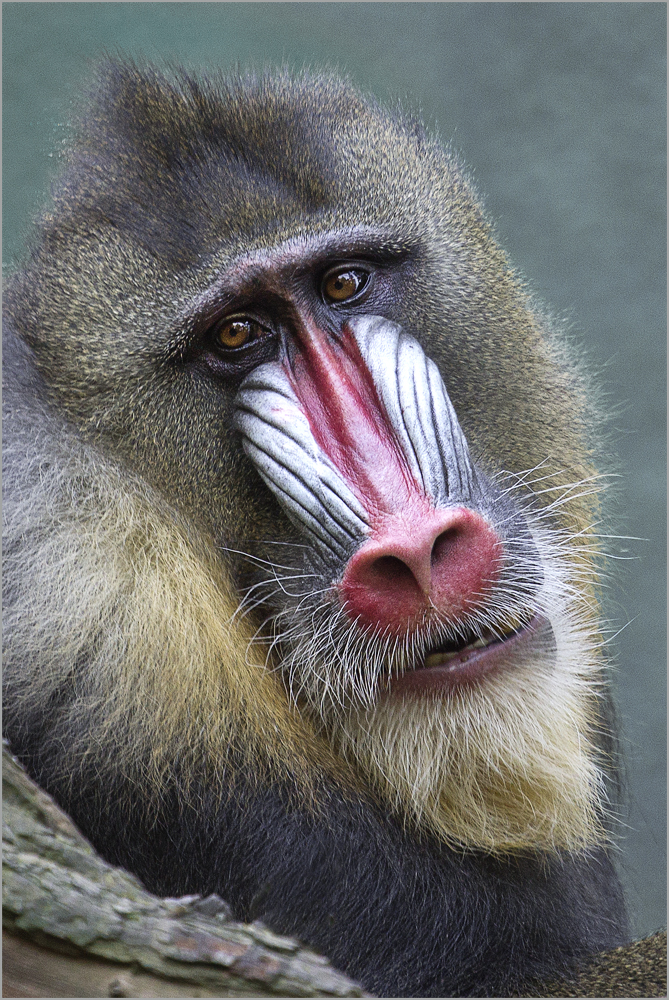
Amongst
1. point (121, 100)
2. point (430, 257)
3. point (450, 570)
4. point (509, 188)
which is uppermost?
point (509, 188)

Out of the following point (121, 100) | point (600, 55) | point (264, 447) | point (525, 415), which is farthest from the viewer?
point (600, 55)

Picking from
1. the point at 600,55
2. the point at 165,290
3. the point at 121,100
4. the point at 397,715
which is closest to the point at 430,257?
the point at 165,290

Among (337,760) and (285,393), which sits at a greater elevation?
(285,393)

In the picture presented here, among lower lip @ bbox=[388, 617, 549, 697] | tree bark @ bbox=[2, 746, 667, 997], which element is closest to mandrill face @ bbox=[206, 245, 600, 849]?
lower lip @ bbox=[388, 617, 549, 697]

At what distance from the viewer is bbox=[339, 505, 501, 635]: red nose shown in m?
1.88

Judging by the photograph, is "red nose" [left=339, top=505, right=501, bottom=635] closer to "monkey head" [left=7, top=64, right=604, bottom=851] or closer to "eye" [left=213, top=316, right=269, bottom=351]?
"monkey head" [left=7, top=64, right=604, bottom=851]

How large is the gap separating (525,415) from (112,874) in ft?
5.05

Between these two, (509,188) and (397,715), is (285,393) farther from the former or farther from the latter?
(509,188)

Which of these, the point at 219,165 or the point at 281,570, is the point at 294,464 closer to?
the point at 281,570

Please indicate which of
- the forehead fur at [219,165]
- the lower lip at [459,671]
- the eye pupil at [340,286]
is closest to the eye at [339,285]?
the eye pupil at [340,286]

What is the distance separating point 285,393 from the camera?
212 centimetres

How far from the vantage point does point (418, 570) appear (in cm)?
188

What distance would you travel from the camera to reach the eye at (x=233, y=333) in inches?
86.4

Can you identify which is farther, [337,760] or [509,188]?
[509,188]
